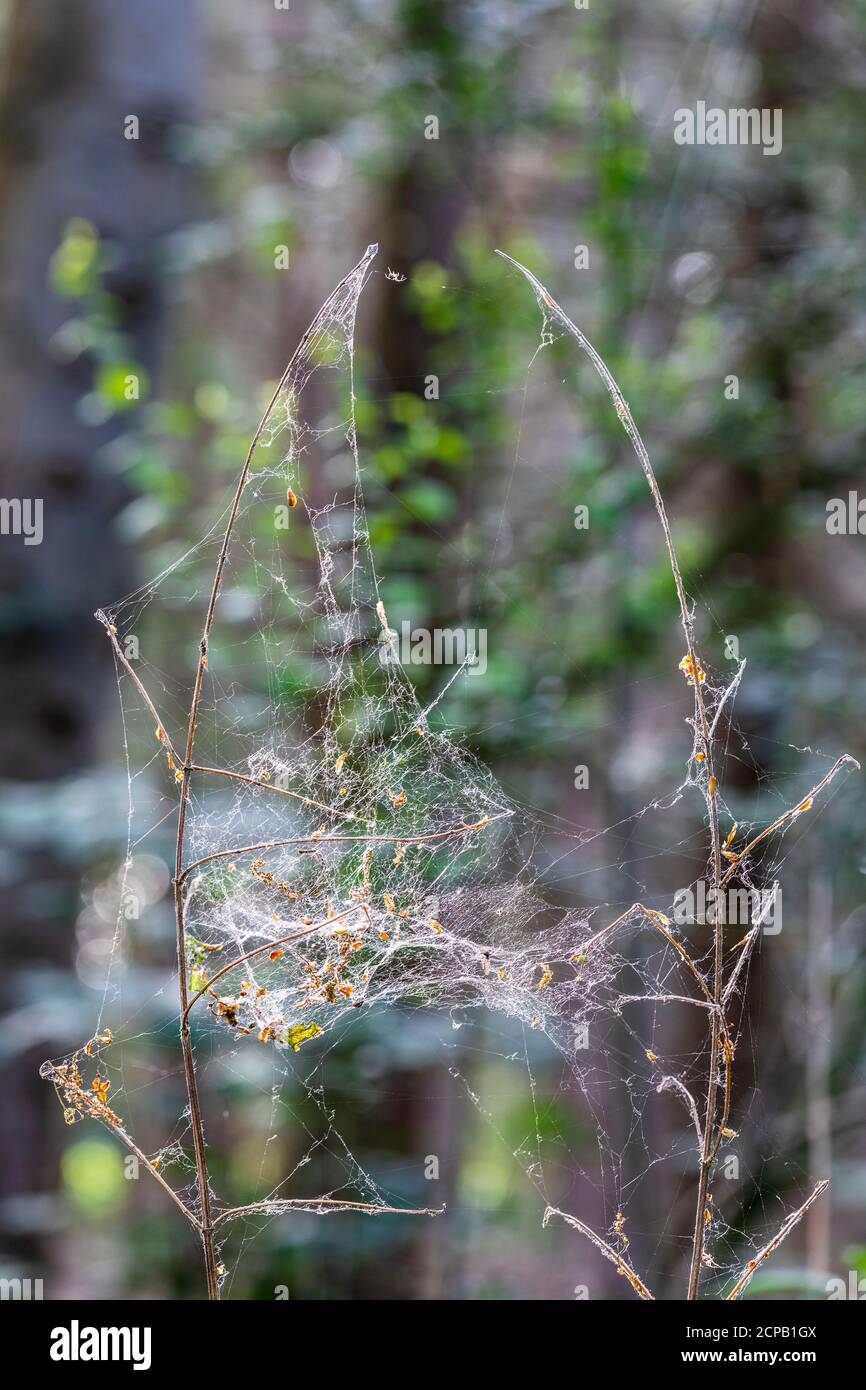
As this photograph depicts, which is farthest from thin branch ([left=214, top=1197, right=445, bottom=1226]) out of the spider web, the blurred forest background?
the blurred forest background

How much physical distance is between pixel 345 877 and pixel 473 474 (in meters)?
1.11

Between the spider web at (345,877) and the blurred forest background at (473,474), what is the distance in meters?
0.09

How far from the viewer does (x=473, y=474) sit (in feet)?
6.14

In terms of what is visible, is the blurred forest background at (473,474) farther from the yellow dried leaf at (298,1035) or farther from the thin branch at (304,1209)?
the yellow dried leaf at (298,1035)

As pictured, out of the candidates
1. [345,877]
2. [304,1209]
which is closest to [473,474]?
[345,877]

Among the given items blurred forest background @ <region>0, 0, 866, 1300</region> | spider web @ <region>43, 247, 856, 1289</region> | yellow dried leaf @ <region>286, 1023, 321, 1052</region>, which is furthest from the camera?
blurred forest background @ <region>0, 0, 866, 1300</region>

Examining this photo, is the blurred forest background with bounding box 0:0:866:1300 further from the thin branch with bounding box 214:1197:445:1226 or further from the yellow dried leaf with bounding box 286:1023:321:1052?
the yellow dried leaf with bounding box 286:1023:321:1052

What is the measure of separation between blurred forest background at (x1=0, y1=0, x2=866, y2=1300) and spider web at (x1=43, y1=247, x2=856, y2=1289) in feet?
0.29

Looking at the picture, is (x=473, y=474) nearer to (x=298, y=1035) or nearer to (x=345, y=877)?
(x=345, y=877)

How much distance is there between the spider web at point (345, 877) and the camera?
89 cm

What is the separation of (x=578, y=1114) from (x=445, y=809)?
945 millimetres

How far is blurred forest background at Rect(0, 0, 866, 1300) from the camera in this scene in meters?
1.63
